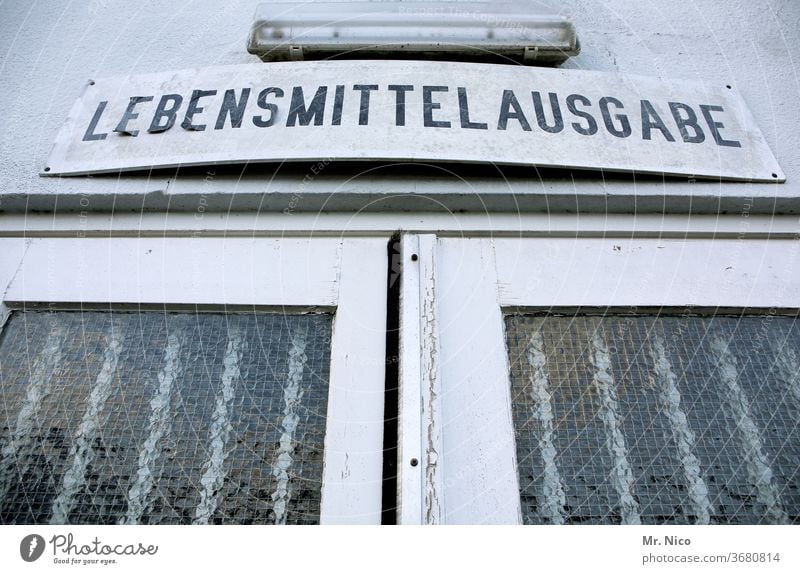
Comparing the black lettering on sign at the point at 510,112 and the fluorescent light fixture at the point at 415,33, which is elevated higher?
the fluorescent light fixture at the point at 415,33

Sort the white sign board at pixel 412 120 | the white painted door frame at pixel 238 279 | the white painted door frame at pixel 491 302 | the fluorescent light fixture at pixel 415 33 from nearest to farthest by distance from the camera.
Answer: the white painted door frame at pixel 491 302 < the white painted door frame at pixel 238 279 < the white sign board at pixel 412 120 < the fluorescent light fixture at pixel 415 33

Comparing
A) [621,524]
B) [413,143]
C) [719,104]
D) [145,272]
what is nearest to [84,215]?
[145,272]

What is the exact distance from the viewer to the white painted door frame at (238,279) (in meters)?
0.94

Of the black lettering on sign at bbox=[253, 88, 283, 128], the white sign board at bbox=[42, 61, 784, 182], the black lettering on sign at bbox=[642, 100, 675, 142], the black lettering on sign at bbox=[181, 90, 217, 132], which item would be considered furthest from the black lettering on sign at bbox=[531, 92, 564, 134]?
the black lettering on sign at bbox=[181, 90, 217, 132]

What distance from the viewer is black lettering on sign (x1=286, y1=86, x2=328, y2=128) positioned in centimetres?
107

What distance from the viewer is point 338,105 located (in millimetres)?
1092

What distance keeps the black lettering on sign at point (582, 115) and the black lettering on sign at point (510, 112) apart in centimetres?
9

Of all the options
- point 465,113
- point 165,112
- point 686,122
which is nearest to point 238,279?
point 165,112

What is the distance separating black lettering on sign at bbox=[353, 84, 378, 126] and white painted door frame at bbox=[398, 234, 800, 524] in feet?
0.70

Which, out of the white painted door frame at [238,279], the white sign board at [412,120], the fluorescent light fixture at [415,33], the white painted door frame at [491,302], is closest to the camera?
the white painted door frame at [491,302]

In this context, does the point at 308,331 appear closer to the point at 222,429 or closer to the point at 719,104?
the point at 222,429

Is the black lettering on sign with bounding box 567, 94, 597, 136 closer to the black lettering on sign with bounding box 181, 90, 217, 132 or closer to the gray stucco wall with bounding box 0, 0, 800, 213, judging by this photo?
the gray stucco wall with bounding box 0, 0, 800, 213

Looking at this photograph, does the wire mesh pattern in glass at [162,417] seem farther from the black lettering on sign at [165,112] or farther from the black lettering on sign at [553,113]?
the black lettering on sign at [553,113]

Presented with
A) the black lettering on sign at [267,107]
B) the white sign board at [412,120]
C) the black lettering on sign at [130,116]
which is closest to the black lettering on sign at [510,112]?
the white sign board at [412,120]
